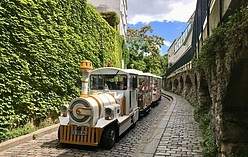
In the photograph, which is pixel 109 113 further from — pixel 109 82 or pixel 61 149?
pixel 109 82

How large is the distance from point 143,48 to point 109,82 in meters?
31.8

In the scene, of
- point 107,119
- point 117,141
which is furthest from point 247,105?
point 117,141

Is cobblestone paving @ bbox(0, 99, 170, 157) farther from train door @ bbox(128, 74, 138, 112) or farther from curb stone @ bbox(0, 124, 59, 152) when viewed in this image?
train door @ bbox(128, 74, 138, 112)

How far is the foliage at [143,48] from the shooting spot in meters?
39.1

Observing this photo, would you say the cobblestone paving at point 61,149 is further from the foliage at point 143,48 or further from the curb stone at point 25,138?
the foliage at point 143,48

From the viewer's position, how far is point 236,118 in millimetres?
4688

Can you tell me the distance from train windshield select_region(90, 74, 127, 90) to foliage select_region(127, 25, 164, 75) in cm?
2737

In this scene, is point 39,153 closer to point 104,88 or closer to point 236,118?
point 104,88

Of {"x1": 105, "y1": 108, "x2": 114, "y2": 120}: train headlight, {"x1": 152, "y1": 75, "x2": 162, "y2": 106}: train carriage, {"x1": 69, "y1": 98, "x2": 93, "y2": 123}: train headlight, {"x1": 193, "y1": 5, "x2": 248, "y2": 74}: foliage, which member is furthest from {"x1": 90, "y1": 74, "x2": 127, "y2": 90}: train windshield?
{"x1": 152, "y1": 75, "x2": 162, "y2": 106}: train carriage

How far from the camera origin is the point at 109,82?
9.34 metres

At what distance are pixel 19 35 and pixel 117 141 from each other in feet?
14.3

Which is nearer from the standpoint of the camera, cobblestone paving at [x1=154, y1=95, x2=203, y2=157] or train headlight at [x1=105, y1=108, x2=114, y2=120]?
cobblestone paving at [x1=154, y1=95, x2=203, y2=157]

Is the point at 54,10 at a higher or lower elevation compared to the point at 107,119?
higher

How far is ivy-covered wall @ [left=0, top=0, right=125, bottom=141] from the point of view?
23.0ft
